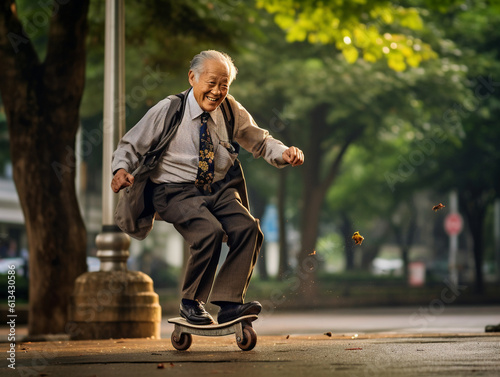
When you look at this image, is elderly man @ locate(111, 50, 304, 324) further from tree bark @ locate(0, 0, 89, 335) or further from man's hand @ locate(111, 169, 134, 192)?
tree bark @ locate(0, 0, 89, 335)

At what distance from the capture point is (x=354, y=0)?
39.1 ft

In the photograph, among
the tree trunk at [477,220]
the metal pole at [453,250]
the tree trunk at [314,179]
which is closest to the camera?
the tree trunk at [314,179]

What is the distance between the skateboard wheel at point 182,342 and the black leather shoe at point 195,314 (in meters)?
0.17

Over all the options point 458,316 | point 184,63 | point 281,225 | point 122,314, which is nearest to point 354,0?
point 184,63

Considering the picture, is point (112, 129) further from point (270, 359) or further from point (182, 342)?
point (270, 359)

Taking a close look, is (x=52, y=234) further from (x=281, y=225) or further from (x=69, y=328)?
(x=281, y=225)

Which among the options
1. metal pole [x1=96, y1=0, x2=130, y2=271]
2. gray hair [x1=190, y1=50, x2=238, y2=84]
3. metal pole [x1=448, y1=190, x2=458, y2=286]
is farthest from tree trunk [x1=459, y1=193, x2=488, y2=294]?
gray hair [x1=190, y1=50, x2=238, y2=84]

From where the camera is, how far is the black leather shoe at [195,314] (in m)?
5.63

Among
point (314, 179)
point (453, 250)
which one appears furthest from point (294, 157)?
point (453, 250)

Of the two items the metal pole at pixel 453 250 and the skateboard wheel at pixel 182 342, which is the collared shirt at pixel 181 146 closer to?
the skateboard wheel at pixel 182 342

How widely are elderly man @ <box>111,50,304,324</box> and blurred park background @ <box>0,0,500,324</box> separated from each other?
4.26 metres

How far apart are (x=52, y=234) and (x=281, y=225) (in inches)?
757

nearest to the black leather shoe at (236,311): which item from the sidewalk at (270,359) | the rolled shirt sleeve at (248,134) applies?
the sidewalk at (270,359)

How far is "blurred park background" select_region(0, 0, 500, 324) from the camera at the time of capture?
Answer: 41.4ft
